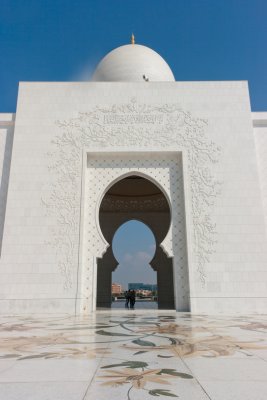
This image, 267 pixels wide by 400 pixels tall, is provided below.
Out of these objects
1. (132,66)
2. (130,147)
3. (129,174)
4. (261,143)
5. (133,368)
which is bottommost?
(133,368)

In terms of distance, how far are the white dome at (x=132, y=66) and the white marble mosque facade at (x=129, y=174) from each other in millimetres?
1446

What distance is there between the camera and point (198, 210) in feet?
18.6

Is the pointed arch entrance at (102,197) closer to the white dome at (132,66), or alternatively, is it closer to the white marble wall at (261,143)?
the white marble wall at (261,143)

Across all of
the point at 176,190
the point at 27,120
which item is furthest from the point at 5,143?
the point at 176,190

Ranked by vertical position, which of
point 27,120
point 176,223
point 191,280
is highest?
point 27,120

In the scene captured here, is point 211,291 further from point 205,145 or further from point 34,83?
point 34,83

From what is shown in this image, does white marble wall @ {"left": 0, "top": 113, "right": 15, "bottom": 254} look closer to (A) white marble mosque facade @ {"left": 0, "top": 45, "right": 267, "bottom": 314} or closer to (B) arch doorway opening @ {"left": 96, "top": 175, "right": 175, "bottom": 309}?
(A) white marble mosque facade @ {"left": 0, "top": 45, "right": 267, "bottom": 314}

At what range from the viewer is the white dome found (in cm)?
761

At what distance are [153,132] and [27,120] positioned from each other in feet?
8.33

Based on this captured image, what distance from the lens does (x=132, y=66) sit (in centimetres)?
769

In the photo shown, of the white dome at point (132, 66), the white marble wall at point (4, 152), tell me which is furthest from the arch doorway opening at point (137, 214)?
the white marble wall at point (4, 152)

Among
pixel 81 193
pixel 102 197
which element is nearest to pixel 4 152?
pixel 81 193

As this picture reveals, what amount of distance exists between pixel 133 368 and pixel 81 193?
14.9 feet

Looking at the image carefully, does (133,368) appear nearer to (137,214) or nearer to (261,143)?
(261,143)
